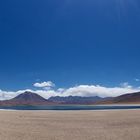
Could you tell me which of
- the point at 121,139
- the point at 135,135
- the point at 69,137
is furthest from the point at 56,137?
the point at 135,135

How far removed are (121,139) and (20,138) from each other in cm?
646

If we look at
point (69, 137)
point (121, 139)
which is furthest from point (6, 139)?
point (121, 139)

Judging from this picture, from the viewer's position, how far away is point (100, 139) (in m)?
15.3

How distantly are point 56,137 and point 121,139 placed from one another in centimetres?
424

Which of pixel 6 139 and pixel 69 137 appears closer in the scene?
pixel 6 139

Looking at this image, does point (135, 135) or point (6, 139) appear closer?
point (6, 139)

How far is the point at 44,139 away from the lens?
15.4 meters

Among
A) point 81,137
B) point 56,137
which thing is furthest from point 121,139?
point 56,137

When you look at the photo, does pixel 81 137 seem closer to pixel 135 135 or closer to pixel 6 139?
pixel 135 135

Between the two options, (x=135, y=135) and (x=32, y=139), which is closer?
(x=32, y=139)

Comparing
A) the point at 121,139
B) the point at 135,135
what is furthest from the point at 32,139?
the point at 135,135

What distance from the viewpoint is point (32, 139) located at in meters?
15.3

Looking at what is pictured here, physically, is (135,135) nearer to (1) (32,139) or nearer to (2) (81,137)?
(2) (81,137)

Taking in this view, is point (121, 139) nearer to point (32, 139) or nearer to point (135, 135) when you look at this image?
point (135, 135)
